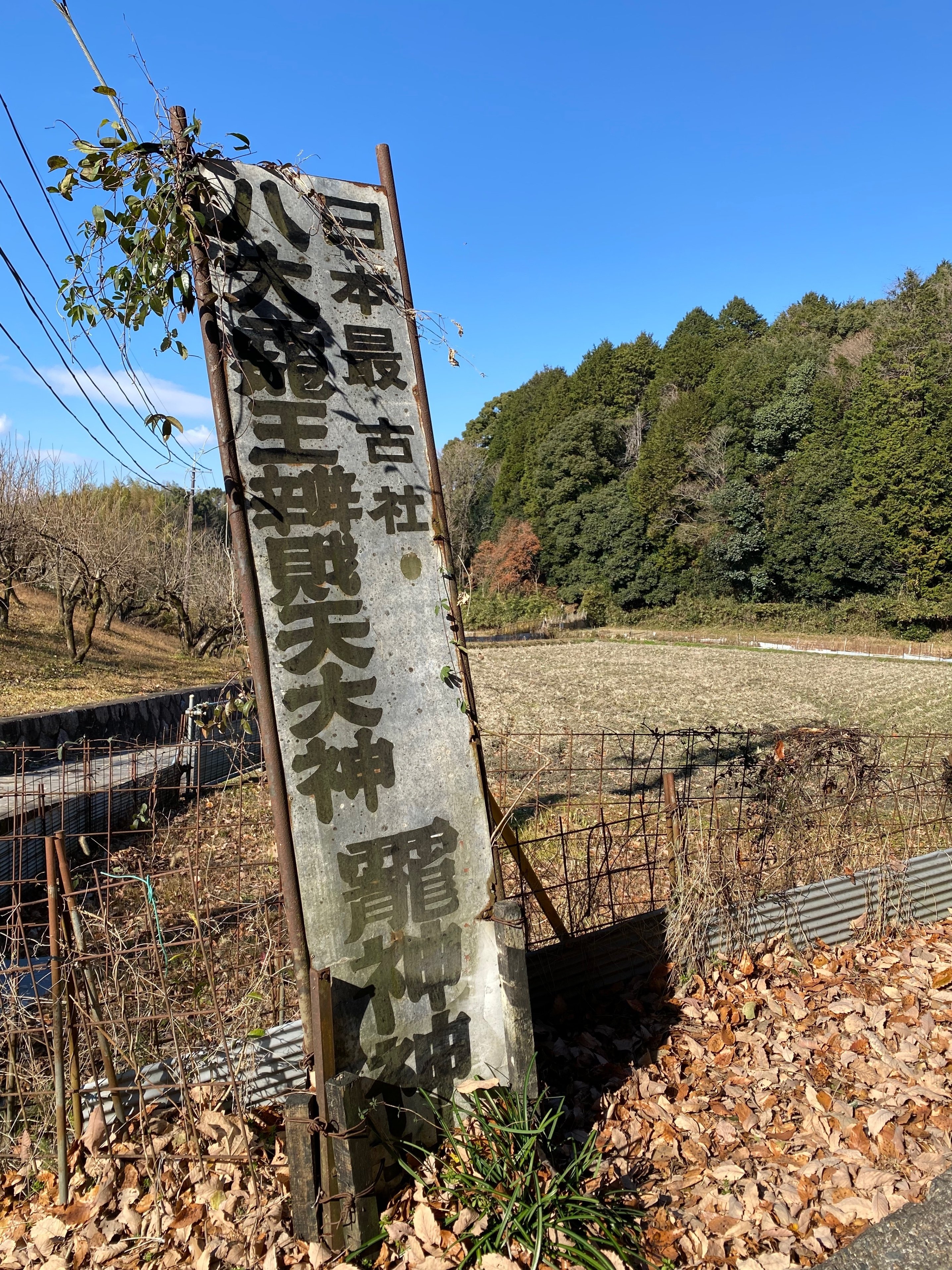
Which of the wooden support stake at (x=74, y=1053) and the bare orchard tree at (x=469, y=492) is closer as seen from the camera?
the wooden support stake at (x=74, y=1053)

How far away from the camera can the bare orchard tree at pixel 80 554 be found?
18.4 meters

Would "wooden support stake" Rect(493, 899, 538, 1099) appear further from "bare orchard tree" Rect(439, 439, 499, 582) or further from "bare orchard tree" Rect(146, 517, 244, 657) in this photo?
"bare orchard tree" Rect(439, 439, 499, 582)

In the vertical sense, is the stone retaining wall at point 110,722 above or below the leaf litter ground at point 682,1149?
above

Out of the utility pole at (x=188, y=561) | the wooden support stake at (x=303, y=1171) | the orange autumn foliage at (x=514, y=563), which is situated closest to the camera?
the wooden support stake at (x=303, y=1171)

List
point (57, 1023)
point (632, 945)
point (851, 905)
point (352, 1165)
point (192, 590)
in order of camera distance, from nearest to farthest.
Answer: point (352, 1165), point (57, 1023), point (632, 945), point (851, 905), point (192, 590)

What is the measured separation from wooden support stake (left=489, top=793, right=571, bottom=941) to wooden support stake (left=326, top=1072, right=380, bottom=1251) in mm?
964

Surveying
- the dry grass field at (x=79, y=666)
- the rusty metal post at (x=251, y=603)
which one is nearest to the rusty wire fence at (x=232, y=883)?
the rusty metal post at (x=251, y=603)

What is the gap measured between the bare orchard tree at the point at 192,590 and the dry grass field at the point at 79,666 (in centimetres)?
73

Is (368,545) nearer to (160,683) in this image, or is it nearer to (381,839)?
(381,839)

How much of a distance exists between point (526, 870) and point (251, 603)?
1.78 meters

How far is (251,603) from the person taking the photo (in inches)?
114

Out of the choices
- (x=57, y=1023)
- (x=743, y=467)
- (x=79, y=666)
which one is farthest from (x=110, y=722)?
(x=743, y=467)

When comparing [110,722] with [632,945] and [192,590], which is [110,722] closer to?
[632,945]

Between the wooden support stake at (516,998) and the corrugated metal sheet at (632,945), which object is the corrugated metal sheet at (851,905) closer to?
the corrugated metal sheet at (632,945)
